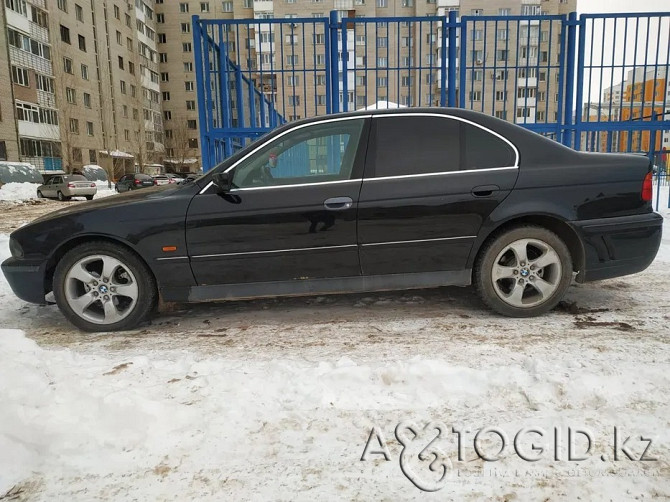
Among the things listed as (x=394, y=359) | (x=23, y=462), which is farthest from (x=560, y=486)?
(x=23, y=462)

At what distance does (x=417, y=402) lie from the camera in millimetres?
2520

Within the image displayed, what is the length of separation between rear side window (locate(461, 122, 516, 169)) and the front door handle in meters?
0.95

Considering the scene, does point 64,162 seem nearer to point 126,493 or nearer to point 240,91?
point 240,91

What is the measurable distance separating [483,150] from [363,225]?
1143 millimetres

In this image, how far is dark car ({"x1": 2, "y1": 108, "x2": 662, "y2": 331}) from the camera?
3.63m

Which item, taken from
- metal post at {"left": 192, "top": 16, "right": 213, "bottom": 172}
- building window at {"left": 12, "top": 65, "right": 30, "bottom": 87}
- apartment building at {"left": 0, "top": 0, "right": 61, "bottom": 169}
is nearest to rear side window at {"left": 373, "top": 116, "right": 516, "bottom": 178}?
metal post at {"left": 192, "top": 16, "right": 213, "bottom": 172}

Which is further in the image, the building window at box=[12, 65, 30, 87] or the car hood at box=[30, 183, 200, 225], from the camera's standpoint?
the building window at box=[12, 65, 30, 87]

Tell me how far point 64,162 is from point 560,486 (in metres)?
45.0

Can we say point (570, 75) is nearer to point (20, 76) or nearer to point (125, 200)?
point (125, 200)

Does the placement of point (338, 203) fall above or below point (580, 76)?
below

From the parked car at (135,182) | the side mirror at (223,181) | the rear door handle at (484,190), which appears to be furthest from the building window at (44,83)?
→ the rear door handle at (484,190)

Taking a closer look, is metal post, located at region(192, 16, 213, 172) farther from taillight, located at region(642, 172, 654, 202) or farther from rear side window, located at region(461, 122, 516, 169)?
taillight, located at region(642, 172, 654, 202)

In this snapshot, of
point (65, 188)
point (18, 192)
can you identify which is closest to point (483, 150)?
point (65, 188)

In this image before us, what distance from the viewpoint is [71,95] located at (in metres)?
44.1
